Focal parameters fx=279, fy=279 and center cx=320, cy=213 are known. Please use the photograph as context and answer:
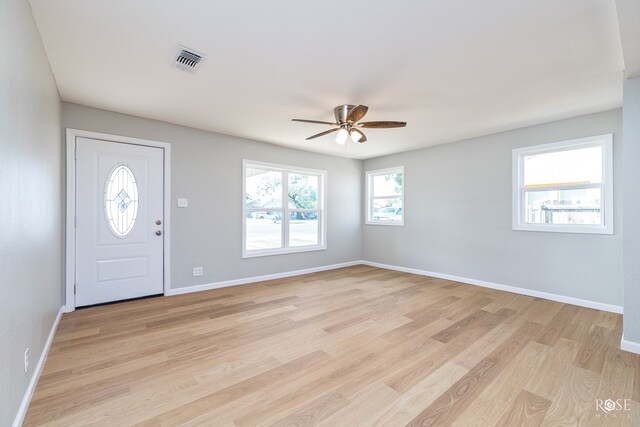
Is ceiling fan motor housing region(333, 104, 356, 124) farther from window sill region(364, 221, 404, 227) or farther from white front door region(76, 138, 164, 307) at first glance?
window sill region(364, 221, 404, 227)

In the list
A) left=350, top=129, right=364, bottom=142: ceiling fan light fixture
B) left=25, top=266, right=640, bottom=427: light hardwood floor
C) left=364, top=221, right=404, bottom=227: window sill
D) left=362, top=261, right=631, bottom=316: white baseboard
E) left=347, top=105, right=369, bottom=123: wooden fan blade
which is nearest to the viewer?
left=25, top=266, right=640, bottom=427: light hardwood floor

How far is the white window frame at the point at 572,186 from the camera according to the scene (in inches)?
133

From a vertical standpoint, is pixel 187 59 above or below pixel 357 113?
above

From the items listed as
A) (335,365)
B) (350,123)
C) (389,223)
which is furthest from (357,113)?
(389,223)

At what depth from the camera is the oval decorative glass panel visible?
3559 mm

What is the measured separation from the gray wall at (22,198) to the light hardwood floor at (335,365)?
1.34 feet

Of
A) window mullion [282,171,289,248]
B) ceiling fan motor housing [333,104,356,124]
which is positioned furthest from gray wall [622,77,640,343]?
window mullion [282,171,289,248]

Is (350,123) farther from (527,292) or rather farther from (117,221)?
(527,292)

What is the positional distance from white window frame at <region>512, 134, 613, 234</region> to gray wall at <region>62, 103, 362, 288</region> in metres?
3.59

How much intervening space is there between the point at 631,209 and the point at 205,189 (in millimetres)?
4843

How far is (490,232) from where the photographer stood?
442 centimetres

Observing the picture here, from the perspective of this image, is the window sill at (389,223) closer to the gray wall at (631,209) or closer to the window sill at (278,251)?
the window sill at (278,251)

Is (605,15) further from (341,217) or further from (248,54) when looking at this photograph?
(341,217)

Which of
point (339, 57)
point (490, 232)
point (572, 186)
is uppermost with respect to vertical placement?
point (339, 57)
